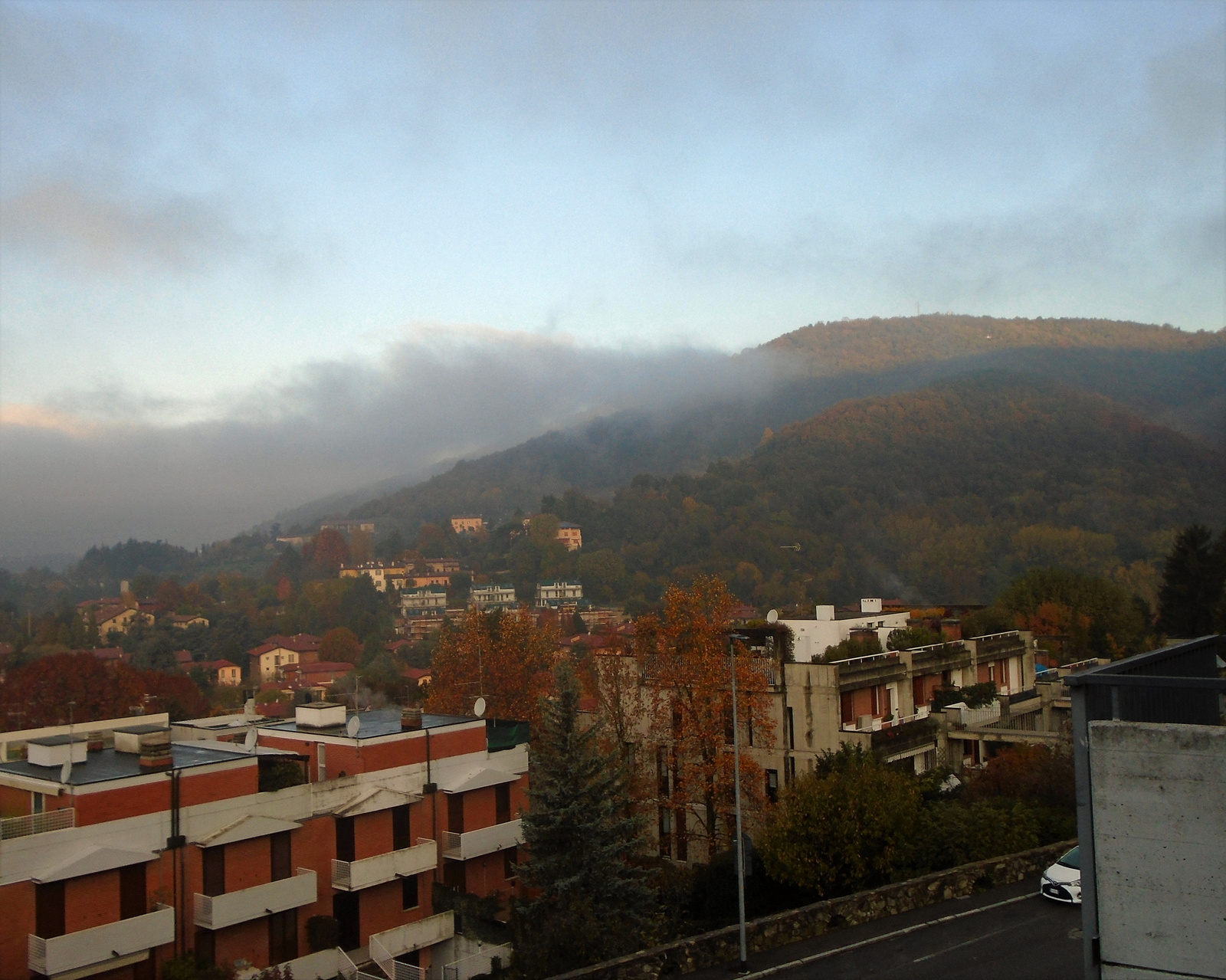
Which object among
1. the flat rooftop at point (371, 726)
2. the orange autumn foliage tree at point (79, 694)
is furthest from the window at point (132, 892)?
the orange autumn foliage tree at point (79, 694)

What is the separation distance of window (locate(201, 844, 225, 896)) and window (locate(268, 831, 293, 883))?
3.90ft

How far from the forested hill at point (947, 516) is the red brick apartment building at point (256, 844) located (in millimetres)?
102038

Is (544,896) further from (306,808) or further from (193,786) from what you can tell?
(193,786)

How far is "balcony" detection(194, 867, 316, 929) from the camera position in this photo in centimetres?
2061

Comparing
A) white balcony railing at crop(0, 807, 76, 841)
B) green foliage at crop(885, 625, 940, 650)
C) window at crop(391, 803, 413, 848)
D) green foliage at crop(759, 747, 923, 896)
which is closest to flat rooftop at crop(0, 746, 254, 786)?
white balcony railing at crop(0, 807, 76, 841)

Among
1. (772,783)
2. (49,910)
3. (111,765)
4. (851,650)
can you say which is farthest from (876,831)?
(111,765)

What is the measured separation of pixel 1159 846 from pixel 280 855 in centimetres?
1908

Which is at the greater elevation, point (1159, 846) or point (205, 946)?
point (1159, 846)

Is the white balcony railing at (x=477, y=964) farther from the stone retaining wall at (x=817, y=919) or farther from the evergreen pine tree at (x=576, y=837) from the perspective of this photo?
the stone retaining wall at (x=817, y=919)

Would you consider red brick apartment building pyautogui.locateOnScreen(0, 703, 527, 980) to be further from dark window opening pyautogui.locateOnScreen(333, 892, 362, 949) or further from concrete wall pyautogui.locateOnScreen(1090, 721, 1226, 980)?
concrete wall pyautogui.locateOnScreen(1090, 721, 1226, 980)

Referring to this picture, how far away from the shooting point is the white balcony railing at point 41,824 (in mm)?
18516

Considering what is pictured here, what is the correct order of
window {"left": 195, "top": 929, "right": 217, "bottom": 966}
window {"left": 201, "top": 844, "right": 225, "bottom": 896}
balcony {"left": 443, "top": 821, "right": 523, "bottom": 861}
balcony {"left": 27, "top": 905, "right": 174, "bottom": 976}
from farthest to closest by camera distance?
balcony {"left": 443, "top": 821, "right": 523, "bottom": 861}
window {"left": 201, "top": 844, "right": 225, "bottom": 896}
window {"left": 195, "top": 929, "right": 217, "bottom": 966}
balcony {"left": 27, "top": 905, "right": 174, "bottom": 976}

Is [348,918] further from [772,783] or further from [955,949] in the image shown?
[955,949]

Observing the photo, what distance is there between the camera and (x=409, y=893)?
25344mm
